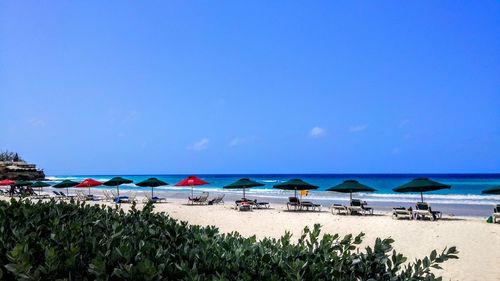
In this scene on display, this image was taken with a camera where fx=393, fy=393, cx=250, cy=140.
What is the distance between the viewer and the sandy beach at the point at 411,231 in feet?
31.4

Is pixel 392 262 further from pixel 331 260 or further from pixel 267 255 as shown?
pixel 267 255

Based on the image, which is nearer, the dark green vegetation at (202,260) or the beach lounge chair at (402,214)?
the dark green vegetation at (202,260)

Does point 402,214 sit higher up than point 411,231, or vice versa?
point 402,214

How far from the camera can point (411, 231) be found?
1464cm

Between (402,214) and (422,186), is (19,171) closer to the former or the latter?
(402,214)

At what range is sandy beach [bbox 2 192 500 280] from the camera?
9.58 metres

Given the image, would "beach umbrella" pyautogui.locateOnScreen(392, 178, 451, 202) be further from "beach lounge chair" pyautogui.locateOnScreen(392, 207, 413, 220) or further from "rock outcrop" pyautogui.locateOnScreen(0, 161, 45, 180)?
"rock outcrop" pyautogui.locateOnScreen(0, 161, 45, 180)

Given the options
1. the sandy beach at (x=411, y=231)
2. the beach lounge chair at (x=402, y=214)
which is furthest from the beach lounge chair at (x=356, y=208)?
the beach lounge chair at (x=402, y=214)

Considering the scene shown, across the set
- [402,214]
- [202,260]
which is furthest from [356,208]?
[202,260]

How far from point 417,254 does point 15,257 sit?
1074 cm

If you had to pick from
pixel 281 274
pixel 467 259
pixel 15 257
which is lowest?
pixel 467 259

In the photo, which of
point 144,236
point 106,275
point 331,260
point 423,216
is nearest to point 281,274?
point 331,260

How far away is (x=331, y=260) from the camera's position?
2.65m

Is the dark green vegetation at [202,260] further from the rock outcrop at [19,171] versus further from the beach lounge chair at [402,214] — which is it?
the rock outcrop at [19,171]
